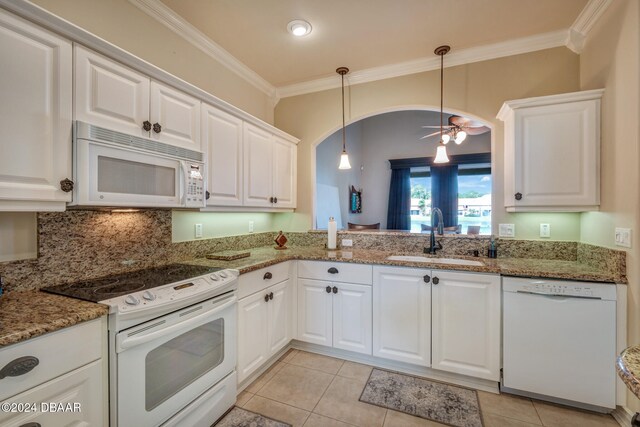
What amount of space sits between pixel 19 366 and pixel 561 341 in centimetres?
271

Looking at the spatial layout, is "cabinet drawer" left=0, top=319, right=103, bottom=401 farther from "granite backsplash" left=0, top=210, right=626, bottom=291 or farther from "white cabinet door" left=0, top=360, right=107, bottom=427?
"granite backsplash" left=0, top=210, right=626, bottom=291

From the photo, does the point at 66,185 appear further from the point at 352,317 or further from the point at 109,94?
the point at 352,317

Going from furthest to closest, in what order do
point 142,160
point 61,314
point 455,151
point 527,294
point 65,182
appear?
1. point 455,151
2. point 527,294
3. point 142,160
4. point 65,182
5. point 61,314

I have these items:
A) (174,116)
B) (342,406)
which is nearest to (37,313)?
(174,116)

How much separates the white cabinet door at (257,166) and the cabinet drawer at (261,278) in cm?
62

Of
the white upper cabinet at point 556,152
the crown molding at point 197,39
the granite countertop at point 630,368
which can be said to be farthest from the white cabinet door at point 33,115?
the white upper cabinet at point 556,152

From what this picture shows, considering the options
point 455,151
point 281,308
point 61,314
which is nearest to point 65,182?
point 61,314

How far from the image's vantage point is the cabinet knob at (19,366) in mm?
904

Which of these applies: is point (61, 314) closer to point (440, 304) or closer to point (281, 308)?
point (281, 308)

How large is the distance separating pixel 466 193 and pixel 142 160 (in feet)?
19.0

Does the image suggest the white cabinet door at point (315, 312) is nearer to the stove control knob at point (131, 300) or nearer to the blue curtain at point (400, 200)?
the stove control knob at point (131, 300)

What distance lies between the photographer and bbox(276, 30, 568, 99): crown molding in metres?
2.35

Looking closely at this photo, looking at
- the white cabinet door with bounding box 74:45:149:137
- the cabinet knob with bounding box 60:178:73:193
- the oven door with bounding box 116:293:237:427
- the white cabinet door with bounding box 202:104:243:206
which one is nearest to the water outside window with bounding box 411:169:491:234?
the white cabinet door with bounding box 202:104:243:206

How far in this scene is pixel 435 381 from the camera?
218 centimetres
